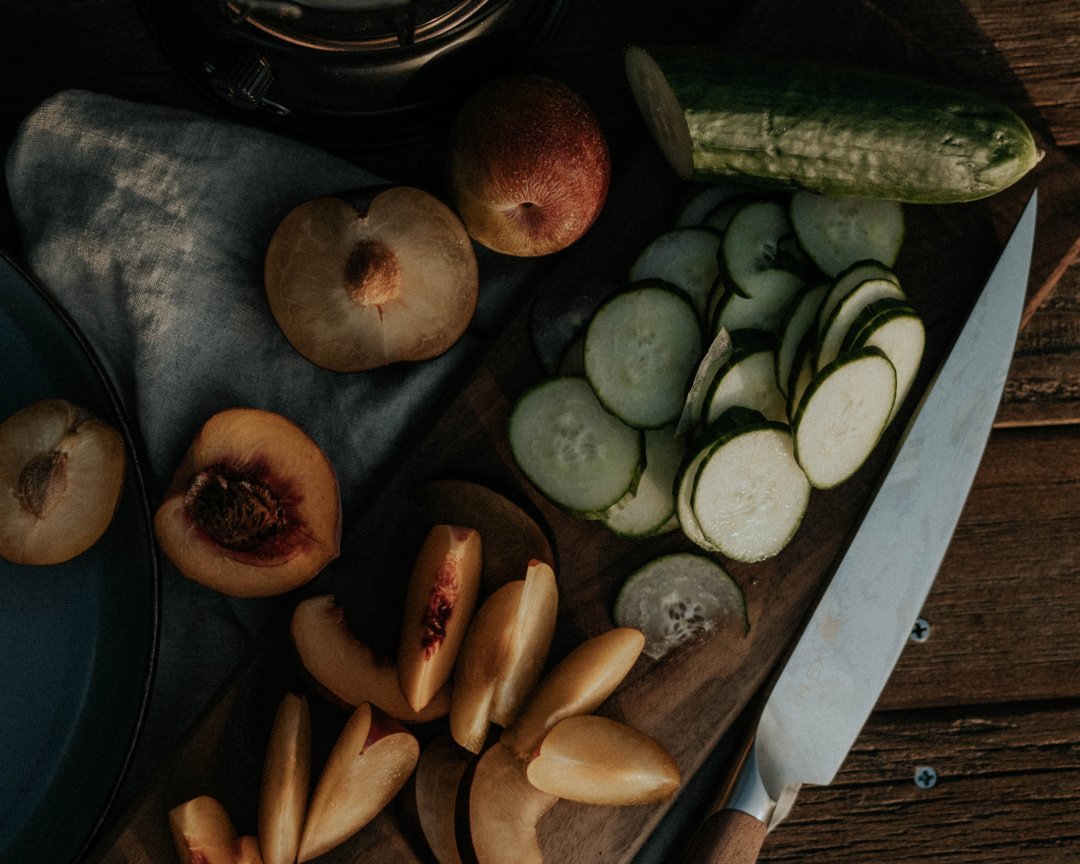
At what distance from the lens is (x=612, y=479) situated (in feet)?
4.41

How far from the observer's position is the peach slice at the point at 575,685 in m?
1.28

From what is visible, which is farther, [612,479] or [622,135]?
[622,135]

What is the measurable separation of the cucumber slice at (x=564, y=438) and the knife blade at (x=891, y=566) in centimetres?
36

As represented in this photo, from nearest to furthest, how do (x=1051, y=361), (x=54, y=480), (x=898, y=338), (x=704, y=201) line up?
(x=54, y=480), (x=898, y=338), (x=704, y=201), (x=1051, y=361)

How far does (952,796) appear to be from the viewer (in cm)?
159

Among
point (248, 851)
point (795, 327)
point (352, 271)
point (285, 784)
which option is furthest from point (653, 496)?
point (248, 851)

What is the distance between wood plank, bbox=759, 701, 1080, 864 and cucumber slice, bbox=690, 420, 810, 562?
491 millimetres

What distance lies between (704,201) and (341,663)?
85 cm

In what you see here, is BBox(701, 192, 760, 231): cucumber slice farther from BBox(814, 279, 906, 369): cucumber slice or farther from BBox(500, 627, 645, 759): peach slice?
BBox(500, 627, 645, 759): peach slice

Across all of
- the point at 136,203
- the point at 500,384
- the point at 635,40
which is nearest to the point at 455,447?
the point at 500,384

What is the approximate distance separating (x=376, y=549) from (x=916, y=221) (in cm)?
96

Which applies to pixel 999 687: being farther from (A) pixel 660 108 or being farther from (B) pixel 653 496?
(A) pixel 660 108

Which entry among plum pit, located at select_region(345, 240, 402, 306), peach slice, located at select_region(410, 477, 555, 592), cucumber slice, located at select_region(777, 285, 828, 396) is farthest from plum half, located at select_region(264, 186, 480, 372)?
cucumber slice, located at select_region(777, 285, 828, 396)

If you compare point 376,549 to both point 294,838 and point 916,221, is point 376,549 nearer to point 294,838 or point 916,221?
point 294,838
